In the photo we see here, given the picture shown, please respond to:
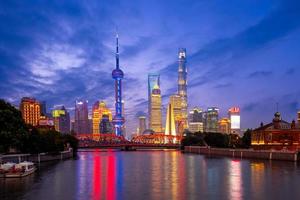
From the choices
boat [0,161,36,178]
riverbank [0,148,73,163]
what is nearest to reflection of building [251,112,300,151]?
riverbank [0,148,73,163]

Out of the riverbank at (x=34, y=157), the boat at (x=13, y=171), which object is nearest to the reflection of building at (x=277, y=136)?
the riverbank at (x=34, y=157)

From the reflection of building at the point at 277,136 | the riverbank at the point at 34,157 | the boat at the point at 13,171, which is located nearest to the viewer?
the boat at the point at 13,171

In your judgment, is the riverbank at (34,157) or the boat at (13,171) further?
the riverbank at (34,157)

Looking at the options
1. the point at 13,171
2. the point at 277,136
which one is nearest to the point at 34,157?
the point at 13,171

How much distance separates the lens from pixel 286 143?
164375mm

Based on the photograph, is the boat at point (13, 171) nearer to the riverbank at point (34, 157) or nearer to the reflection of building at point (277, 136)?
the riverbank at point (34, 157)

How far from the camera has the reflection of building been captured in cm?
16325

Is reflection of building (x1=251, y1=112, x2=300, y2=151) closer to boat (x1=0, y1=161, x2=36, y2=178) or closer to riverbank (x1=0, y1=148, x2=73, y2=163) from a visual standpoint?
riverbank (x1=0, y1=148, x2=73, y2=163)

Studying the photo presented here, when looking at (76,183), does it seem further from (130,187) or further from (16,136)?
(16,136)

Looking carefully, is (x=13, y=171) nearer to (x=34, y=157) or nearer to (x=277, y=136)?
(x=34, y=157)

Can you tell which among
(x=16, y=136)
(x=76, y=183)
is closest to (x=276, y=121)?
(x=16, y=136)

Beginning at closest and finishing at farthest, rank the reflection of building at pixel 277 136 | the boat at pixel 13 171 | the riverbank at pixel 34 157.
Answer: the boat at pixel 13 171, the riverbank at pixel 34 157, the reflection of building at pixel 277 136

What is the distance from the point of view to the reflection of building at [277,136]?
536ft

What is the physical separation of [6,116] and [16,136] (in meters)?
3.98
